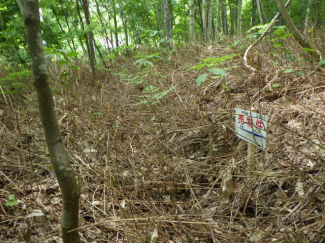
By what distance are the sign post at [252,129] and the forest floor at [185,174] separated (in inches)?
2.8

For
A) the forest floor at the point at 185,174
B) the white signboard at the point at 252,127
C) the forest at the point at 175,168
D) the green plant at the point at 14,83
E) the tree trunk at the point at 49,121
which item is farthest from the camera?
the green plant at the point at 14,83

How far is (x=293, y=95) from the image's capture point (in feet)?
8.38

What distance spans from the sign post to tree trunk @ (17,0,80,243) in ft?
3.74

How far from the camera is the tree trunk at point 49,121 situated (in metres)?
0.84

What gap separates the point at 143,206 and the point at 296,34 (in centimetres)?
258

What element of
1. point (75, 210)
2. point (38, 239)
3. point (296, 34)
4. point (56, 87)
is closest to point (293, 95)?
point (296, 34)

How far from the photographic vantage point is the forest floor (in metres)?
1.33

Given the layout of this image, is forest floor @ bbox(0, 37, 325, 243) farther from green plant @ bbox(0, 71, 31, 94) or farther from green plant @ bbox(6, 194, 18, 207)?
green plant @ bbox(0, 71, 31, 94)

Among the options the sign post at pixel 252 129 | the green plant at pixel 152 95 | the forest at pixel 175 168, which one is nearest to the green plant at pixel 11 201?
the forest at pixel 175 168

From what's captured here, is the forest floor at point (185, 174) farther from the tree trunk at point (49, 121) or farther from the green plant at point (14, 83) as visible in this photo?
the green plant at point (14, 83)

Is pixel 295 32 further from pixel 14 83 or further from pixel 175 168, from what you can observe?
pixel 14 83

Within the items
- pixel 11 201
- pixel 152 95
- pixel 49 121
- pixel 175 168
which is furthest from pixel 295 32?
pixel 11 201

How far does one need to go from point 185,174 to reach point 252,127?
2.02 feet

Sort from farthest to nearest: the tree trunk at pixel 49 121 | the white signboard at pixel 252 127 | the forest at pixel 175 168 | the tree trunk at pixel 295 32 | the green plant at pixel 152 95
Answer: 1. the tree trunk at pixel 295 32
2. the green plant at pixel 152 95
3. the white signboard at pixel 252 127
4. the forest at pixel 175 168
5. the tree trunk at pixel 49 121
